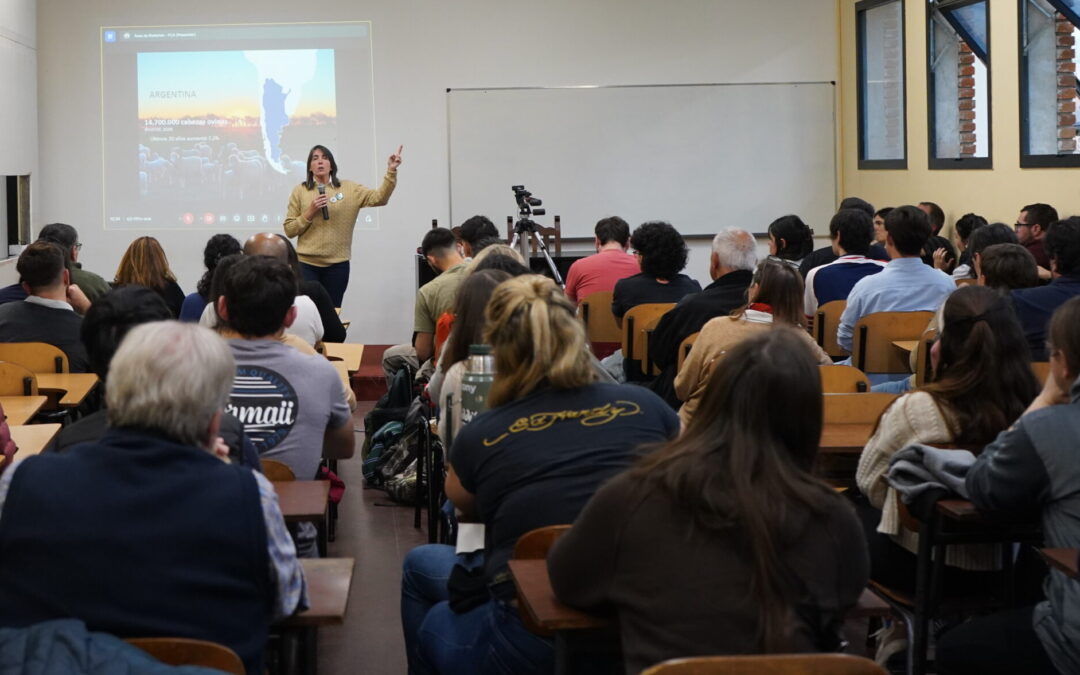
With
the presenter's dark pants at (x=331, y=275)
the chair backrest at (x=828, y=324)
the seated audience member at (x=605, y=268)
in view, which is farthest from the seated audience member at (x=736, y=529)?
the presenter's dark pants at (x=331, y=275)

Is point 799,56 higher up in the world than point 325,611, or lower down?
higher up

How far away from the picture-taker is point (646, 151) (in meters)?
9.52

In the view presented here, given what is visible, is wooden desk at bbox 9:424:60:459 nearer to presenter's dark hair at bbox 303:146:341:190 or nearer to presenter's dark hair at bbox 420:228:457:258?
presenter's dark hair at bbox 420:228:457:258

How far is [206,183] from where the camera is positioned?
9.29 metres

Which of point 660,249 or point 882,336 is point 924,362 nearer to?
point 882,336

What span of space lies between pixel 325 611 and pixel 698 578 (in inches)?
24.5

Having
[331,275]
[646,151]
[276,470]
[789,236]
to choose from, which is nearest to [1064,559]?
[276,470]

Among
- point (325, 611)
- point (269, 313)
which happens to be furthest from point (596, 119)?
point (325, 611)

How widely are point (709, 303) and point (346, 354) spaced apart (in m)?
1.49

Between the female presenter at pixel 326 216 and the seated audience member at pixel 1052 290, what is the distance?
174 inches

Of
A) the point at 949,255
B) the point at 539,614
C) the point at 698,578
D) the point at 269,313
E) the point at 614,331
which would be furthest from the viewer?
the point at 949,255

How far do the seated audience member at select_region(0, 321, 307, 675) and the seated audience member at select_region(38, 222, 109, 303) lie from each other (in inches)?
156

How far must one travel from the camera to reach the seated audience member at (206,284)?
492 centimetres

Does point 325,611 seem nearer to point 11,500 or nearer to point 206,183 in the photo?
point 11,500
